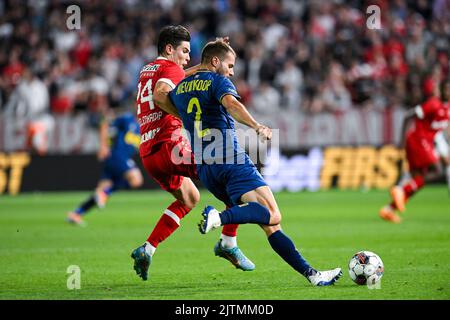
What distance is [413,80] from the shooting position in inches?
915

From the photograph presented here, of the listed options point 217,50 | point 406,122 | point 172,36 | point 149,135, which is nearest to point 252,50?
point 406,122

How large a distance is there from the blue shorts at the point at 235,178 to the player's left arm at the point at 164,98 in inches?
27.6

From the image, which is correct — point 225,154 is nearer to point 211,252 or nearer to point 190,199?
point 190,199

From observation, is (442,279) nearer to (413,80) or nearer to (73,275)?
(73,275)

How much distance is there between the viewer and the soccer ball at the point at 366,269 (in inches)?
321

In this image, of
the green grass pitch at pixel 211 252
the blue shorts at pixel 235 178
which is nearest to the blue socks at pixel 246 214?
the blue shorts at pixel 235 178

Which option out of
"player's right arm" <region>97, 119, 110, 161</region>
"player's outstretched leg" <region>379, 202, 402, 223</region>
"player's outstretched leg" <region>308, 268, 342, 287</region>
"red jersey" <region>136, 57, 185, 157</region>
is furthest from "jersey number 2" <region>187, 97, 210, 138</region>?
"player's right arm" <region>97, 119, 110, 161</region>

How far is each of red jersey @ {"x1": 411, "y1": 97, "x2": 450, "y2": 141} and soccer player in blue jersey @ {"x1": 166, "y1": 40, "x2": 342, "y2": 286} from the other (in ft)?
25.3

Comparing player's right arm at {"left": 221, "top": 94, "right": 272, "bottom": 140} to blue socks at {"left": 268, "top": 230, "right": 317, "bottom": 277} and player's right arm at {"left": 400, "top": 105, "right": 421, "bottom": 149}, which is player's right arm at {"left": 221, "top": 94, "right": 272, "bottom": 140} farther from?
player's right arm at {"left": 400, "top": 105, "right": 421, "bottom": 149}

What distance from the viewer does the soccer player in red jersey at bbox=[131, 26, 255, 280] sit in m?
9.09

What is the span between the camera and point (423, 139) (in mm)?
15570

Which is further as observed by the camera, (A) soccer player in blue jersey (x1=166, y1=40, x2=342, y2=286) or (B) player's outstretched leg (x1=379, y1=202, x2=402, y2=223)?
(B) player's outstretched leg (x1=379, y1=202, x2=402, y2=223)

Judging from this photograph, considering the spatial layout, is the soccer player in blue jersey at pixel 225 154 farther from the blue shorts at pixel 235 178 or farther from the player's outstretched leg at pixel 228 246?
the player's outstretched leg at pixel 228 246
